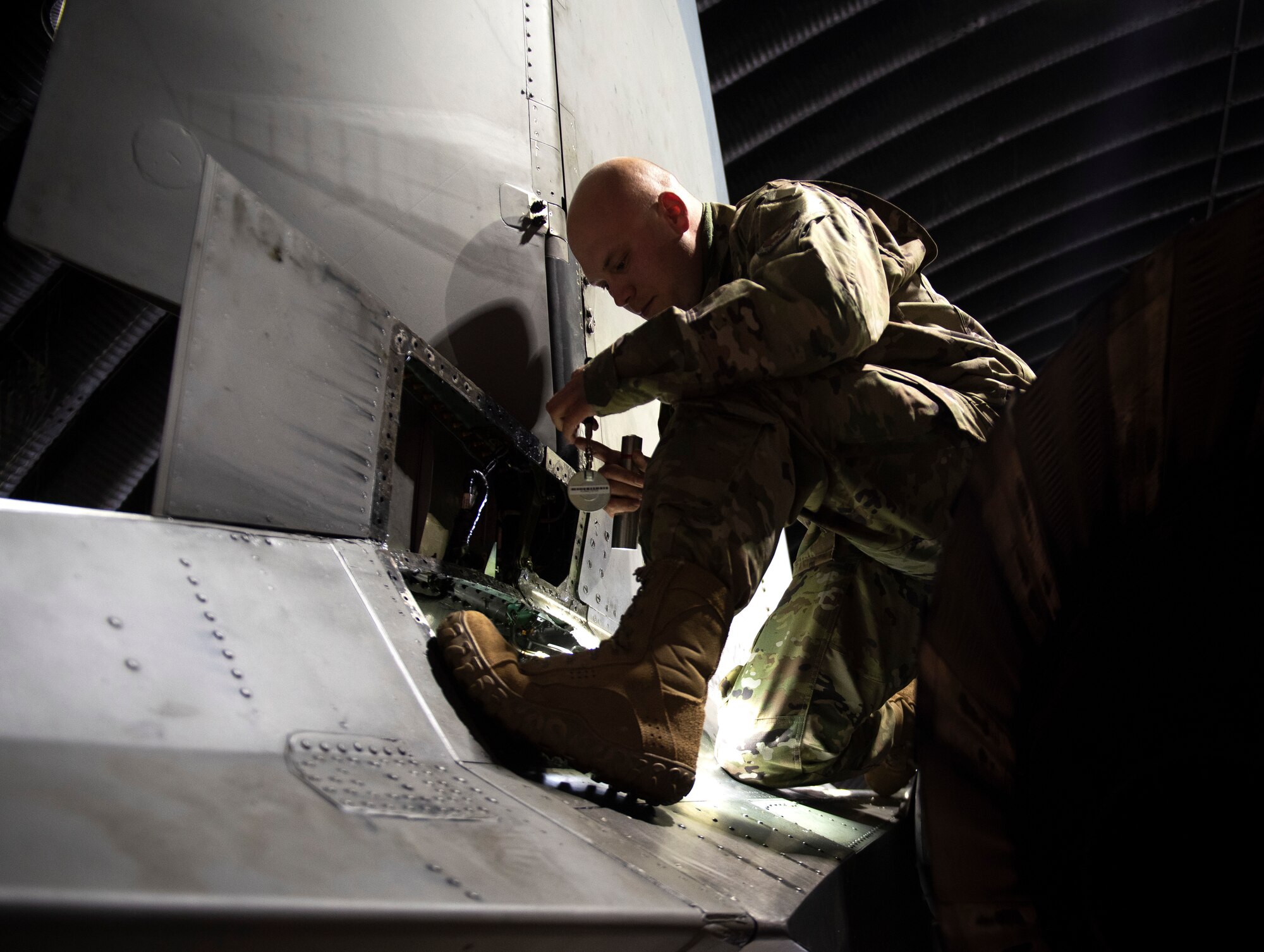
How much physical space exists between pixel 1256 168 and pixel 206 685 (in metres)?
8.65

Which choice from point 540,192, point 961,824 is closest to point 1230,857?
point 961,824

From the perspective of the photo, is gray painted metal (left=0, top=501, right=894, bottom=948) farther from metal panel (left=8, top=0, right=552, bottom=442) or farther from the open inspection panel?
metal panel (left=8, top=0, right=552, bottom=442)

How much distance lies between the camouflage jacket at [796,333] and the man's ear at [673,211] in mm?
144

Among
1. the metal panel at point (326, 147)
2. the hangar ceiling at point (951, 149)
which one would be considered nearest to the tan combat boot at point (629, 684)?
the metal panel at point (326, 147)

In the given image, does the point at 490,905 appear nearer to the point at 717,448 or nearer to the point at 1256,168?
the point at 717,448

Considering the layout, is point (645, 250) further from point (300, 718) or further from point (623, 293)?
point (300, 718)

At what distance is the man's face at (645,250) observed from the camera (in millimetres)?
1828

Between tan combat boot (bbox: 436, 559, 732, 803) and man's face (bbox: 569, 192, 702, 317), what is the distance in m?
0.70

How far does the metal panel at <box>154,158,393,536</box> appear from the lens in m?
1.23

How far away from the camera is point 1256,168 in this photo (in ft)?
23.5

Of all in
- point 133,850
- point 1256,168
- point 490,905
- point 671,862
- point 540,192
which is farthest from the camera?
point 1256,168

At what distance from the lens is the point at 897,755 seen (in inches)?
80.1

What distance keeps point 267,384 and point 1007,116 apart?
6317 mm

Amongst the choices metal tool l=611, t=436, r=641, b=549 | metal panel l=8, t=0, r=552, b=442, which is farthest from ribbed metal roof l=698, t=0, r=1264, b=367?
metal tool l=611, t=436, r=641, b=549
